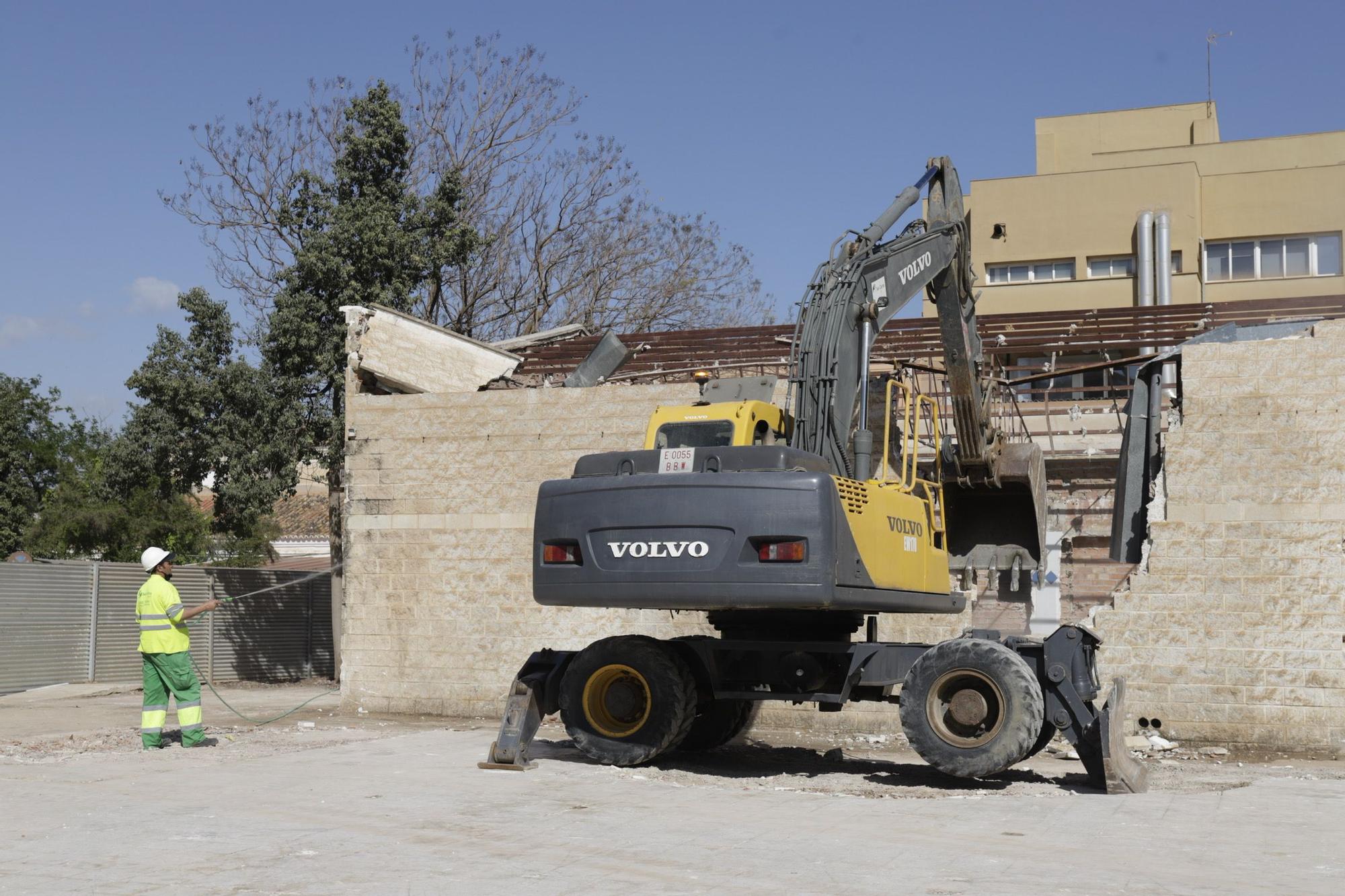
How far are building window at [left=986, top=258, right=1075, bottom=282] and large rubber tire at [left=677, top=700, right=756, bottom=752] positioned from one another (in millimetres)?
26728

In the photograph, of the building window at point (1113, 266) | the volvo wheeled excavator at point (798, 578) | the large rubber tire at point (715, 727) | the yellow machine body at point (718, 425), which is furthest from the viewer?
the building window at point (1113, 266)

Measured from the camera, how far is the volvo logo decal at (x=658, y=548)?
389 inches

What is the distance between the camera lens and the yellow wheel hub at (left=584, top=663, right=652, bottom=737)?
37.1ft

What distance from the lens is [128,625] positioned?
928 inches

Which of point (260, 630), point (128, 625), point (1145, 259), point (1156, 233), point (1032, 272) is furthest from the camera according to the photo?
point (1032, 272)

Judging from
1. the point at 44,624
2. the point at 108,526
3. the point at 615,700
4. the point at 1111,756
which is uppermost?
the point at 108,526

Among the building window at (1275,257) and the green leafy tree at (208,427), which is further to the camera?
the building window at (1275,257)

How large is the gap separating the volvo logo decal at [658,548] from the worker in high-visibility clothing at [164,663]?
13.9 feet

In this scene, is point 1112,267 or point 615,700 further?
point 1112,267

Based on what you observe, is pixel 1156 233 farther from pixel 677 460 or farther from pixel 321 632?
pixel 677 460

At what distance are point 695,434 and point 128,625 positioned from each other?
54.0 feet

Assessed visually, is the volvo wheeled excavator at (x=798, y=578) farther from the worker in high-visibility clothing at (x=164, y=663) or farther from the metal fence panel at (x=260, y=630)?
the metal fence panel at (x=260, y=630)

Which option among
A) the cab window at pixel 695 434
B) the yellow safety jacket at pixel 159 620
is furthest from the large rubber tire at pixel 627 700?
the yellow safety jacket at pixel 159 620

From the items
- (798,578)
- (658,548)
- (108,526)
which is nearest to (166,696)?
(658,548)
